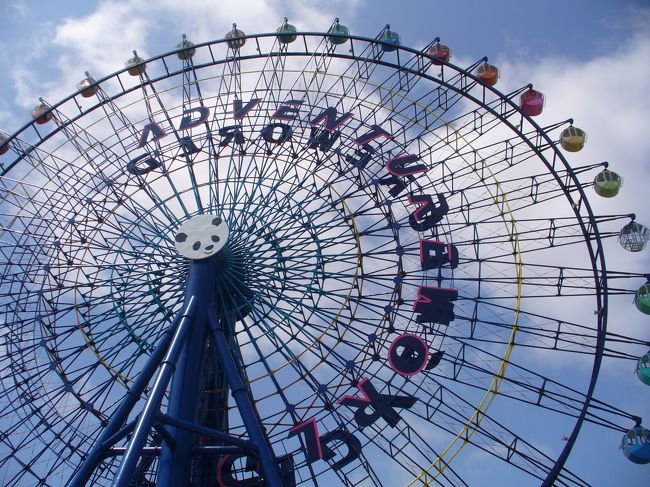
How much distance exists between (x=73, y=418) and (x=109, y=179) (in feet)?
32.7

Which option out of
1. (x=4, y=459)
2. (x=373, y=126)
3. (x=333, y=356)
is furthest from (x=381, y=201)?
(x=4, y=459)

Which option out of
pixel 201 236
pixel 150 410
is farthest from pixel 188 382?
pixel 201 236

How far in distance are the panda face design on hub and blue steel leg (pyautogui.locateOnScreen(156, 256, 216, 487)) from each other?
0.36 m

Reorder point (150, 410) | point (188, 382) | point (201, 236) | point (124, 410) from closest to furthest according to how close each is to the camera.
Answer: point (150, 410)
point (124, 410)
point (188, 382)
point (201, 236)

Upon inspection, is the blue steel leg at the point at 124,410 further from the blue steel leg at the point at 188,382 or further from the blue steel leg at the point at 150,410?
the blue steel leg at the point at 188,382

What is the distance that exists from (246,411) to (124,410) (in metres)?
3.49

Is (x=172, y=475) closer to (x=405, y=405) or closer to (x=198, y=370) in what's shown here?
(x=198, y=370)

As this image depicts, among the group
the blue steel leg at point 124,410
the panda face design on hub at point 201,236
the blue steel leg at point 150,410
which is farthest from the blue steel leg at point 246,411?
the panda face design on hub at point 201,236

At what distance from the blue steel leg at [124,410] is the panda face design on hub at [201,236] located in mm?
2567

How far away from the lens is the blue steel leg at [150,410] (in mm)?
15531

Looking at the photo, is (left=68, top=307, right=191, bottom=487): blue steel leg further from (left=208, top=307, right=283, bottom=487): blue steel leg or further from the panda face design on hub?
the panda face design on hub

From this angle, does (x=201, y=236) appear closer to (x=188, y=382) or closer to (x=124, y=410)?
(x=188, y=382)

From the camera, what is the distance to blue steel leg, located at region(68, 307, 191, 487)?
1778 centimetres

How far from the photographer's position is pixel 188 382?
21.0m
